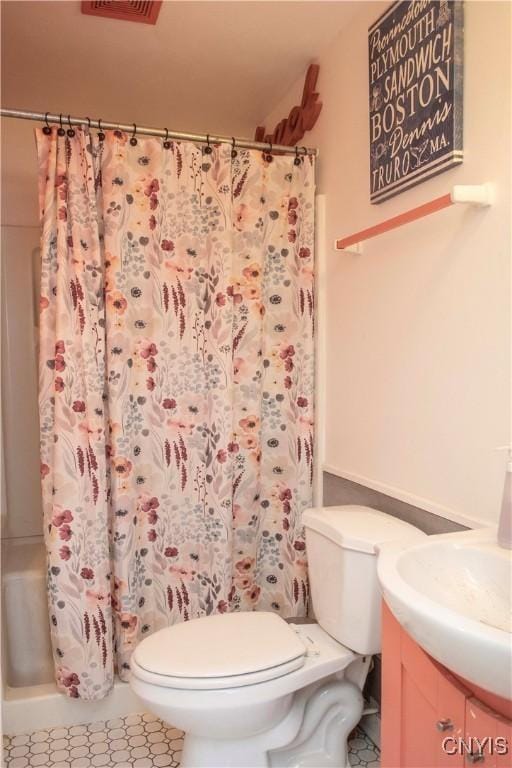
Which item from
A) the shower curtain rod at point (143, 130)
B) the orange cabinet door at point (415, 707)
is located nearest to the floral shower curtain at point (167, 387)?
the shower curtain rod at point (143, 130)

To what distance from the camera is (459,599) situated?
3.50 feet

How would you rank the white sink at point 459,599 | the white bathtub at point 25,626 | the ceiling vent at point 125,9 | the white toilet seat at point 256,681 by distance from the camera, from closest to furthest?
the white sink at point 459,599 < the white toilet seat at point 256,681 < the ceiling vent at point 125,9 < the white bathtub at point 25,626

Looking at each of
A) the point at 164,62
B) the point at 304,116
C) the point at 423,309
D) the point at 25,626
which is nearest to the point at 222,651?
the point at 25,626

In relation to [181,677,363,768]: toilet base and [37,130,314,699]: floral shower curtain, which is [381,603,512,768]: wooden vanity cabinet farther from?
[37,130,314,699]: floral shower curtain

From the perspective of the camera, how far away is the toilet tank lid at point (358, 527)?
4.82 feet

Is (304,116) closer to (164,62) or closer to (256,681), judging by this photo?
(164,62)

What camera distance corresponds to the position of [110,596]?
189 cm

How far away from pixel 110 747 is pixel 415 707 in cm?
118

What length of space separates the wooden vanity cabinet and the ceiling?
180 cm

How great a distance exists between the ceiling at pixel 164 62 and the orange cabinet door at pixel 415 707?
1794mm

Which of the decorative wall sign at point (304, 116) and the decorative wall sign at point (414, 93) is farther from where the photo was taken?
the decorative wall sign at point (304, 116)

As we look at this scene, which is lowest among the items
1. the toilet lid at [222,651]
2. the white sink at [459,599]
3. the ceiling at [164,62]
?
the toilet lid at [222,651]

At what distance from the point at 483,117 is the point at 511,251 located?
326mm

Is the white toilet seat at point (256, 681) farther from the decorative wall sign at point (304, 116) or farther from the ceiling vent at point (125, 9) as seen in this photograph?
the ceiling vent at point (125, 9)
